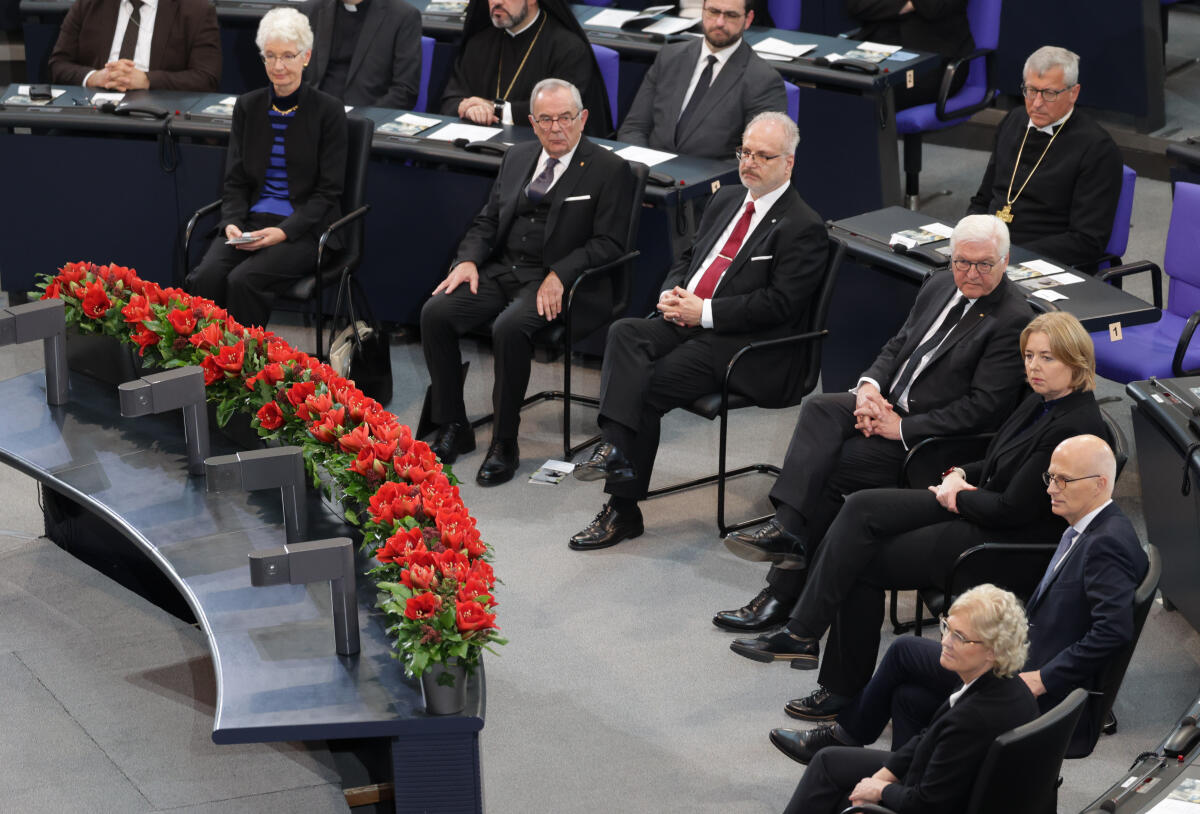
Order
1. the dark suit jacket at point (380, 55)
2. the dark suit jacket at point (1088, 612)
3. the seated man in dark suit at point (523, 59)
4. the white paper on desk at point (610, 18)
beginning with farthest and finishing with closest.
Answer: the white paper on desk at point (610, 18) → the dark suit jacket at point (380, 55) → the seated man in dark suit at point (523, 59) → the dark suit jacket at point (1088, 612)

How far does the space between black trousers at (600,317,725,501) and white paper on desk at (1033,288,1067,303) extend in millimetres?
1035

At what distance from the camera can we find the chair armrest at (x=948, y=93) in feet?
23.8

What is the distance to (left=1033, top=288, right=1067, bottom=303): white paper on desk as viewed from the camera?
16.0 feet

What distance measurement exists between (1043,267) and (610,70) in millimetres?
2493

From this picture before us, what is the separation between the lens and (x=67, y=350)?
481cm

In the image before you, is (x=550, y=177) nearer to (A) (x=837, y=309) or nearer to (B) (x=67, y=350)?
(A) (x=837, y=309)

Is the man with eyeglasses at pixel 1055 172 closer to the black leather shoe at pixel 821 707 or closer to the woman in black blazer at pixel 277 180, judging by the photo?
the black leather shoe at pixel 821 707

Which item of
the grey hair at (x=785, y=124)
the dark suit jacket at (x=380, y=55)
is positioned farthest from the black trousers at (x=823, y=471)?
the dark suit jacket at (x=380, y=55)

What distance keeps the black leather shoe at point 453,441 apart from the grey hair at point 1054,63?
2.51 m

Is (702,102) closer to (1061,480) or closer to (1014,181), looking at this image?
(1014,181)

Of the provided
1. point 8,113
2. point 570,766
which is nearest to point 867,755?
point 570,766

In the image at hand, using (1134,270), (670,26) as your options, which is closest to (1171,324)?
(1134,270)

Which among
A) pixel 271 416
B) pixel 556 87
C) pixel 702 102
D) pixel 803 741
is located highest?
pixel 556 87

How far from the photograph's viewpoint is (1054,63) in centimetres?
577
